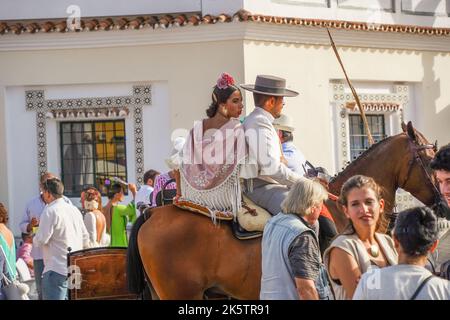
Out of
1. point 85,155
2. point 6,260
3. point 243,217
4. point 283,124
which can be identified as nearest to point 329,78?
point 85,155

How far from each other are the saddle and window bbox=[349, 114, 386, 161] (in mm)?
11177

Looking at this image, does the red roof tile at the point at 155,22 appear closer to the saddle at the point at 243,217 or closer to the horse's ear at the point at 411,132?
the horse's ear at the point at 411,132

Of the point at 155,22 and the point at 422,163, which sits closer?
the point at 422,163

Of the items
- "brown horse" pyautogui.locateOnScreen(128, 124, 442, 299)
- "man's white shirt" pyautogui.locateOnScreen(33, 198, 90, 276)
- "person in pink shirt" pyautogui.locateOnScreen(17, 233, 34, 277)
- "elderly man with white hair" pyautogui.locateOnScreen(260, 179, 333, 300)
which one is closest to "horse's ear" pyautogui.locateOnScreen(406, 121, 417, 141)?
"brown horse" pyautogui.locateOnScreen(128, 124, 442, 299)

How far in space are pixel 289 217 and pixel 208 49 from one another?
1171cm

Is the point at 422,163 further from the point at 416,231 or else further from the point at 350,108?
the point at 350,108

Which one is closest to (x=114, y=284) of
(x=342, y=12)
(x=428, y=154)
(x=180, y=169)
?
(x=180, y=169)

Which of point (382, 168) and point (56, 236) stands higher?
point (382, 168)

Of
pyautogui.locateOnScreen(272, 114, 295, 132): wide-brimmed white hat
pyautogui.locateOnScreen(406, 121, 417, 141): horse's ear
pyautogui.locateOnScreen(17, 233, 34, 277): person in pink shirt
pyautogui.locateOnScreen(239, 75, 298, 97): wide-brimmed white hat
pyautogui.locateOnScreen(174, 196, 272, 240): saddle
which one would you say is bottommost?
pyautogui.locateOnScreen(17, 233, 34, 277): person in pink shirt

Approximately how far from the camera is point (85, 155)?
1938 centimetres

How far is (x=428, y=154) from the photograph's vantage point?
9727mm

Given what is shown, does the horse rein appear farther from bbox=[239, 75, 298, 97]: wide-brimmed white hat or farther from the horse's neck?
bbox=[239, 75, 298, 97]: wide-brimmed white hat

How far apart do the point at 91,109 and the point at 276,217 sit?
40.3 feet

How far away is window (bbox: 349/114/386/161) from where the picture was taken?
20031mm
